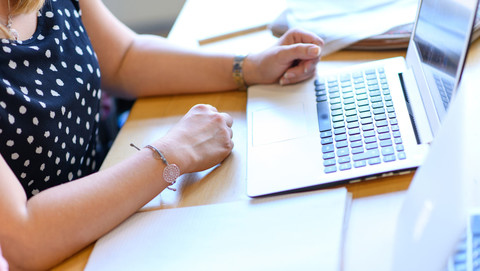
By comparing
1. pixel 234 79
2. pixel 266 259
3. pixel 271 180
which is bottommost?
pixel 266 259

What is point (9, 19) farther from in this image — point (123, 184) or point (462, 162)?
point (462, 162)

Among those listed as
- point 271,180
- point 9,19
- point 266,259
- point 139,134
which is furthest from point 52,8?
point 266,259

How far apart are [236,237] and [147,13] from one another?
2.29 metres

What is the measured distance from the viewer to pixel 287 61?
3.43ft

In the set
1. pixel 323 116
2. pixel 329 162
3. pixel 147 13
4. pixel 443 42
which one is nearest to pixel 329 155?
pixel 329 162

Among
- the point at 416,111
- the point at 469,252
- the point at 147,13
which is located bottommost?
the point at 469,252

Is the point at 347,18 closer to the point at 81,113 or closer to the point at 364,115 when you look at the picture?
the point at 364,115

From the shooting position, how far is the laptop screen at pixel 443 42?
73 centimetres

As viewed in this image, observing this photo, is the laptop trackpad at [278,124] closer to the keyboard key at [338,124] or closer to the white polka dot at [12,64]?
the keyboard key at [338,124]

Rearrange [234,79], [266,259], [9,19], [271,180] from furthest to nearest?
1. [234,79]
2. [9,19]
3. [271,180]
4. [266,259]

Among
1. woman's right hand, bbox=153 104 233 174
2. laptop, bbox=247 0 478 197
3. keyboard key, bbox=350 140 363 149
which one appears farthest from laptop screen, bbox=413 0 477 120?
woman's right hand, bbox=153 104 233 174

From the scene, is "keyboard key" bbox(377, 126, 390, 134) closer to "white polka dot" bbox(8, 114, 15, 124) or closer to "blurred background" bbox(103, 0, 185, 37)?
"white polka dot" bbox(8, 114, 15, 124)

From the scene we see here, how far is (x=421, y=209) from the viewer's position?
524mm

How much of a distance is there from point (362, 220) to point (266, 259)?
0.14m
